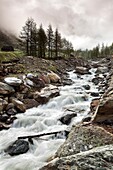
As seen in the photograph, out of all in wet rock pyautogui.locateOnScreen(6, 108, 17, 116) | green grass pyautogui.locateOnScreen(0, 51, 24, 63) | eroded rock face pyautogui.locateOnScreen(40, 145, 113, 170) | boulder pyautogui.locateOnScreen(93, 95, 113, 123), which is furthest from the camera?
green grass pyautogui.locateOnScreen(0, 51, 24, 63)

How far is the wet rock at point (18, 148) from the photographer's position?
14414mm

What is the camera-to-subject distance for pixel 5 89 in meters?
25.2

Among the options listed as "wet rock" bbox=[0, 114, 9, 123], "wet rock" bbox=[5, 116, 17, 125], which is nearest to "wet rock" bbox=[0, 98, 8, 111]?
"wet rock" bbox=[0, 114, 9, 123]

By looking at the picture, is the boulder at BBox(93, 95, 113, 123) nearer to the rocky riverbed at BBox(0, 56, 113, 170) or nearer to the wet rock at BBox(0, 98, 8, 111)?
the rocky riverbed at BBox(0, 56, 113, 170)

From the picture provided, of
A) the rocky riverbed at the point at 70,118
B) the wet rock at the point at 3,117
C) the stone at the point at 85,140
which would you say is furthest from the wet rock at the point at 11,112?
the stone at the point at 85,140

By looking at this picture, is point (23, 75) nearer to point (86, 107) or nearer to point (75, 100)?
point (75, 100)

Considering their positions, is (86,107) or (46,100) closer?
(86,107)

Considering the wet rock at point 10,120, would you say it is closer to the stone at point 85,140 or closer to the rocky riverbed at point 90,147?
the rocky riverbed at point 90,147

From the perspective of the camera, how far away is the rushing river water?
1355 cm

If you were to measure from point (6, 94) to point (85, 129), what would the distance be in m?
15.4

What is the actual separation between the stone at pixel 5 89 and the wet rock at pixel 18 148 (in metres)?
10.3

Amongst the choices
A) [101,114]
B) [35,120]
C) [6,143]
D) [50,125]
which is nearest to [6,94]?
[35,120]

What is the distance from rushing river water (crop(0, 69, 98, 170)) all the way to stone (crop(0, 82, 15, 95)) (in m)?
3.32

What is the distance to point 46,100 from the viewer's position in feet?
86.8
